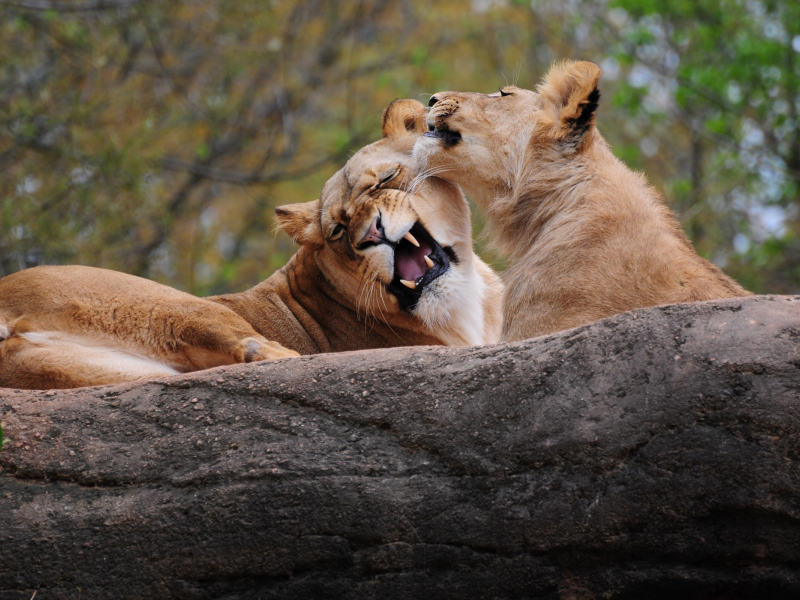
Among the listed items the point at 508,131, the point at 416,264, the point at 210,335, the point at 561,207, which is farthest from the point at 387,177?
the point at 210,335

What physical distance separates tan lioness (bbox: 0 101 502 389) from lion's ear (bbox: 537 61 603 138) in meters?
0.78

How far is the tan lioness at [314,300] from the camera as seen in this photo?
408cm

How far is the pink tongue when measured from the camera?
466 centimetres

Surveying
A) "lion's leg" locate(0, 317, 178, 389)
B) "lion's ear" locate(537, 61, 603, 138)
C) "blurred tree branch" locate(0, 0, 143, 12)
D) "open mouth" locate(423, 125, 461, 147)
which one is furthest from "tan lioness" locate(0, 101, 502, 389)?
"blurred tree branch" locate(0, 0, 143, 12)

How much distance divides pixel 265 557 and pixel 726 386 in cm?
150

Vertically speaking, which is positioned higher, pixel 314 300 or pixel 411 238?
pixel 411 238

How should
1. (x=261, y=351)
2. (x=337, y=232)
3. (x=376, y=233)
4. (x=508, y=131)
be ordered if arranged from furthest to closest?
(x=337, y=232)
(x=376, y=233)
(x=508, y=131)
(x=261, y=351)

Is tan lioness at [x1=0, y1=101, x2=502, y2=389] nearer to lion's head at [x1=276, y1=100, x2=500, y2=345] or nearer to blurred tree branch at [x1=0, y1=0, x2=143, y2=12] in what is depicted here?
lion's head at [x1=276, y1=100, x2=500, y2=345]

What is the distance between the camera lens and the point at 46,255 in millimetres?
7977

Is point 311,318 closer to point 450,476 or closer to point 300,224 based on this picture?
point 300,224

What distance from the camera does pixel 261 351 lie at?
390cm

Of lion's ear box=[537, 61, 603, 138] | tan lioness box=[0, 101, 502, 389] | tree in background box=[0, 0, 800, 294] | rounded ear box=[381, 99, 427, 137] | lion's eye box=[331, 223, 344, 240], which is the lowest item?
tan lioness box=[0, 101, 502, 389]

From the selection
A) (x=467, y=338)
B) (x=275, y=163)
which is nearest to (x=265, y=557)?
(x=467, y=338)

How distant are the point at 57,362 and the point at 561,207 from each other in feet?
7.61
